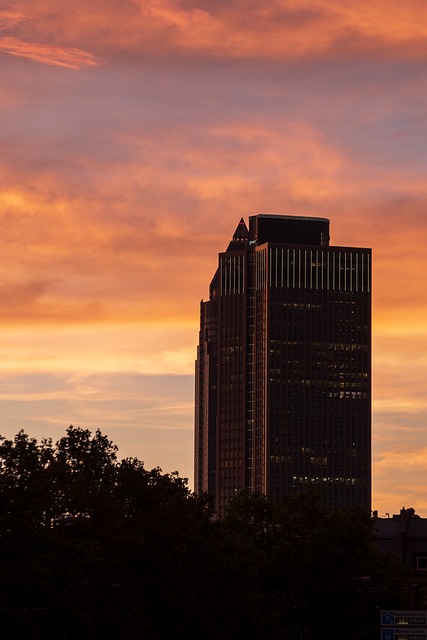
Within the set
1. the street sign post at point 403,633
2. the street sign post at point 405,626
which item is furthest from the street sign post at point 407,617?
the street sign post at point 403,633

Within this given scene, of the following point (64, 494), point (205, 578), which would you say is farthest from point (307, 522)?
point (64, 494)

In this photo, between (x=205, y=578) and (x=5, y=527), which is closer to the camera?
(x=5, y=527)

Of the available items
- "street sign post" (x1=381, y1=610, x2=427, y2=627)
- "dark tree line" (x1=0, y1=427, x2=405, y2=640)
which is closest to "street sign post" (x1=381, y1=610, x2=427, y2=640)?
"street sign post" (x1=381, y1=610, x2=427, y2=627)

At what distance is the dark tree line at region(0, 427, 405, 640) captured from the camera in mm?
81875

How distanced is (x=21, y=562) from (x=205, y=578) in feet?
82.7

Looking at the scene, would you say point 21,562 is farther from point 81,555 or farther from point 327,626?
point 327,626

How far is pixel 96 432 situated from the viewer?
10662 cm

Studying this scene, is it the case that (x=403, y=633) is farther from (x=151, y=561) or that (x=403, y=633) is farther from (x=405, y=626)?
(x=151, y=561)

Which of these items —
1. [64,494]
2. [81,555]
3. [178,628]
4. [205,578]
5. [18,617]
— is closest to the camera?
[18,617]

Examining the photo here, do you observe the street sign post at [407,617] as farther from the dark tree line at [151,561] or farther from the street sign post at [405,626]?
the dark tree line at [151,561]

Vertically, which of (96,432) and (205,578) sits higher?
(96,432)

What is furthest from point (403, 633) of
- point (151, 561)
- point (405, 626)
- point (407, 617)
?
point (151, 561)

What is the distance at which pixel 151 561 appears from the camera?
97.6 metres

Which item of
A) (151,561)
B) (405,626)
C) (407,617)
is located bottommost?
(405,626)
